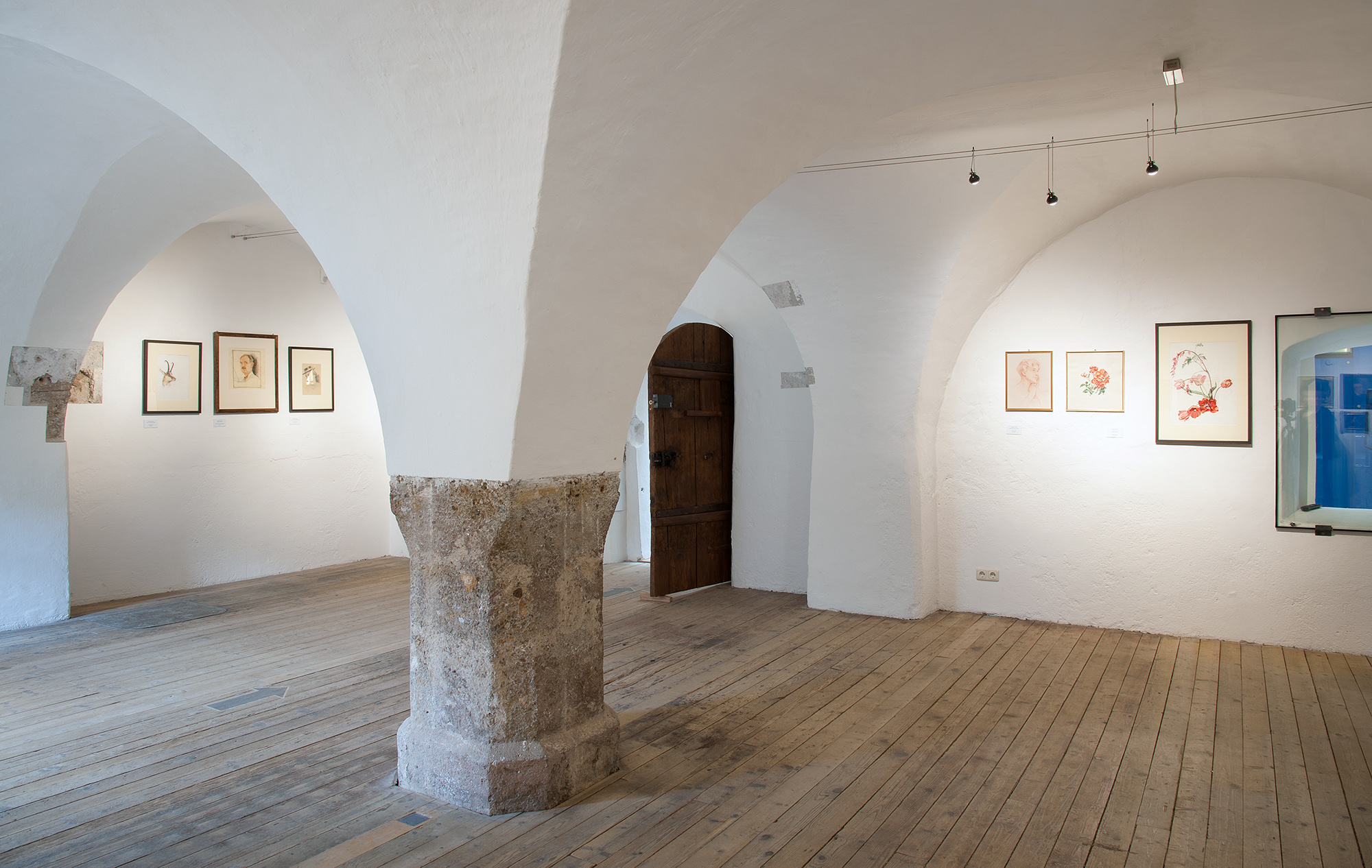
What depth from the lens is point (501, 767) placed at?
114 inches

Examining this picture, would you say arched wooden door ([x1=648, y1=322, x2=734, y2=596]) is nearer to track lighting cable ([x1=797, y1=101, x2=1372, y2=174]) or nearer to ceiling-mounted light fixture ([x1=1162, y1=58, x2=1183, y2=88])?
track lighting cable ([x1=797, y1=101, x2=1372, y2=174])

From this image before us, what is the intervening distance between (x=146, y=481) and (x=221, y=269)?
1.86m

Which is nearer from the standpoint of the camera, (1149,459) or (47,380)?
(1149,459)

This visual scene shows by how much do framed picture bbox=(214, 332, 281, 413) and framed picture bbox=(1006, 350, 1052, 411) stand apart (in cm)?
613

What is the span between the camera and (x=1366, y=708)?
3.99m

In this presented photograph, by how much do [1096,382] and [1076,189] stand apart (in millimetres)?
1278

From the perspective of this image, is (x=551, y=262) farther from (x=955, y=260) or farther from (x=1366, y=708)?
(x=1366, y=708)

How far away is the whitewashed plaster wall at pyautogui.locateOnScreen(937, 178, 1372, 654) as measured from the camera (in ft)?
16.4

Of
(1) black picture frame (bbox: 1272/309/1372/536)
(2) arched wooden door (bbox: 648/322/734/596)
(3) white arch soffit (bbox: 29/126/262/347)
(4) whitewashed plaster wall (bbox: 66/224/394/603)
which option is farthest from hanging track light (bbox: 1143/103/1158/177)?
(4) whitewashed plaster wall (bbox: 66/224/394/603)

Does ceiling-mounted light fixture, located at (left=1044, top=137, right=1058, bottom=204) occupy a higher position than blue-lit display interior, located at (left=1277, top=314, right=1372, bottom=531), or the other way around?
ceiling-mounted light fixture, located at (left=1044, top=137, right=1058, bottom=204)

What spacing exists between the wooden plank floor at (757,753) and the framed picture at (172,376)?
6.74 ft

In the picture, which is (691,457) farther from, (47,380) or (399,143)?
(47,380)

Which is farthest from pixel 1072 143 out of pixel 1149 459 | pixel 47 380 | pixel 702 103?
pixel 47 380

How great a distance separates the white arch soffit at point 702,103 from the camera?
96.9 inches
